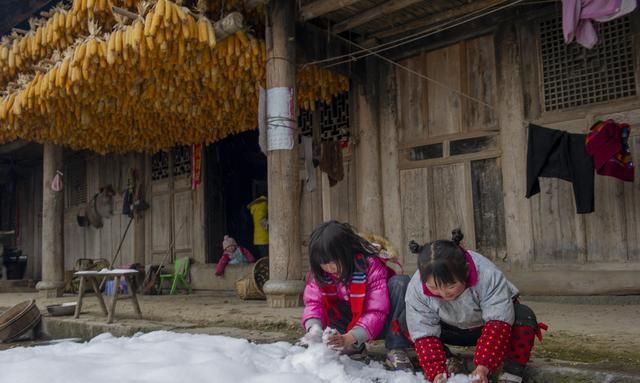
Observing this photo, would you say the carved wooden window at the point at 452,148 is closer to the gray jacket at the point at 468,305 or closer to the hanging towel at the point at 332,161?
the hanging towel at the point at 332,161

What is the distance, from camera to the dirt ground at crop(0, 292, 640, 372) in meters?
3.22

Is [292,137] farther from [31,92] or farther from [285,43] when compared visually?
[31,92]

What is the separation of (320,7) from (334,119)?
7.12 feet

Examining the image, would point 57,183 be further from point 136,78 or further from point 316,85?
point 316,85

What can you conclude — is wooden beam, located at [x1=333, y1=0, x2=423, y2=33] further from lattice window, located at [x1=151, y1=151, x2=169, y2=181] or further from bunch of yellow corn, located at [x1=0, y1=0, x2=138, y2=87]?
lattice window, located at [x1=151, y1=151, x2=169, y2=181]

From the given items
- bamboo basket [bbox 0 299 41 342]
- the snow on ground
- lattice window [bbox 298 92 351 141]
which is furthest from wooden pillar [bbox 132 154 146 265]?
the snow on ground

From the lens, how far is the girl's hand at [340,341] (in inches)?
110

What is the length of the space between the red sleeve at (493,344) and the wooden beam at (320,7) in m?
4.29

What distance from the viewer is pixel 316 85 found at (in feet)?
23.9

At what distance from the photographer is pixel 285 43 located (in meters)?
6.18

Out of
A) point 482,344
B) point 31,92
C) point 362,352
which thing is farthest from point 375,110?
point 482,344

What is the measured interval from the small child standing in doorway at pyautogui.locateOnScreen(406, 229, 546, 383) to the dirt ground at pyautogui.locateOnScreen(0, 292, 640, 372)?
0.39 m

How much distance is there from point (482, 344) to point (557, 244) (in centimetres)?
403

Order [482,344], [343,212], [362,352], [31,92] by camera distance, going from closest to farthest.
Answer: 1. [482,344]
2. [362,352]
3. [31,92]
4. [343,212]
